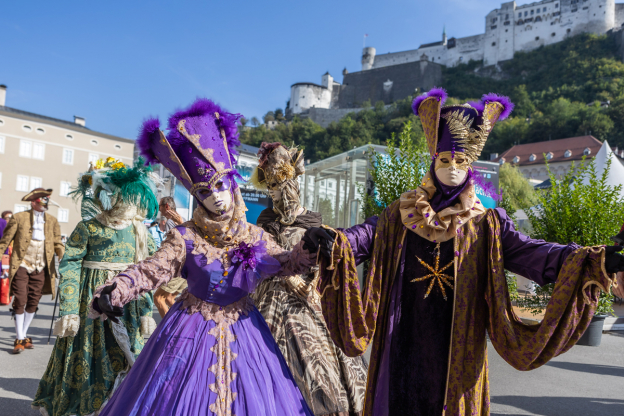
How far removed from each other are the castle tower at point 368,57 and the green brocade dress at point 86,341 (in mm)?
88950

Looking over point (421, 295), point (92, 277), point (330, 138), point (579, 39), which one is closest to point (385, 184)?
point (92, 277)

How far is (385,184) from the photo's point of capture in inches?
345

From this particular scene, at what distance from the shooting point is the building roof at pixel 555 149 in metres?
53.0

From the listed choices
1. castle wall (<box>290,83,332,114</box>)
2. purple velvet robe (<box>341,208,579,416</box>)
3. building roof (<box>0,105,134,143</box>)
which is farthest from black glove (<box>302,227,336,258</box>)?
castle wall (<box>290,83,332,114</box>)

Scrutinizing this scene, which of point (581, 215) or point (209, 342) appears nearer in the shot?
point (209, 342)

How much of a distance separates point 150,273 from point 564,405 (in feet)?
14.5

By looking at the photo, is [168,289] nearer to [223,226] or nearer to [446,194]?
[223,226]

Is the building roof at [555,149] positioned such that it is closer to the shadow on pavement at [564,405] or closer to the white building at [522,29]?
the white building at [522,29]

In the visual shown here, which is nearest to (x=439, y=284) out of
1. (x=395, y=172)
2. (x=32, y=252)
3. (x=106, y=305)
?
(x=106, y=305)

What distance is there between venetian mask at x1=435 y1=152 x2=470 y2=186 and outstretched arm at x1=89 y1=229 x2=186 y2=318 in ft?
4.50

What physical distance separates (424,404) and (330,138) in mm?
70163

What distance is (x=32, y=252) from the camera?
679 cm

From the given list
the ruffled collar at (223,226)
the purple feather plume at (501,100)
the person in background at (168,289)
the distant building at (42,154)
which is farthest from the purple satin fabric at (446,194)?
the distant building at (42,154)

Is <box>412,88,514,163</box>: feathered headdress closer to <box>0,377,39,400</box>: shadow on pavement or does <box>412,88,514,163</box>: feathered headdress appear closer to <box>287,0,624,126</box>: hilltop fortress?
<box>0,377,39,400</box>: shadow on pavement
